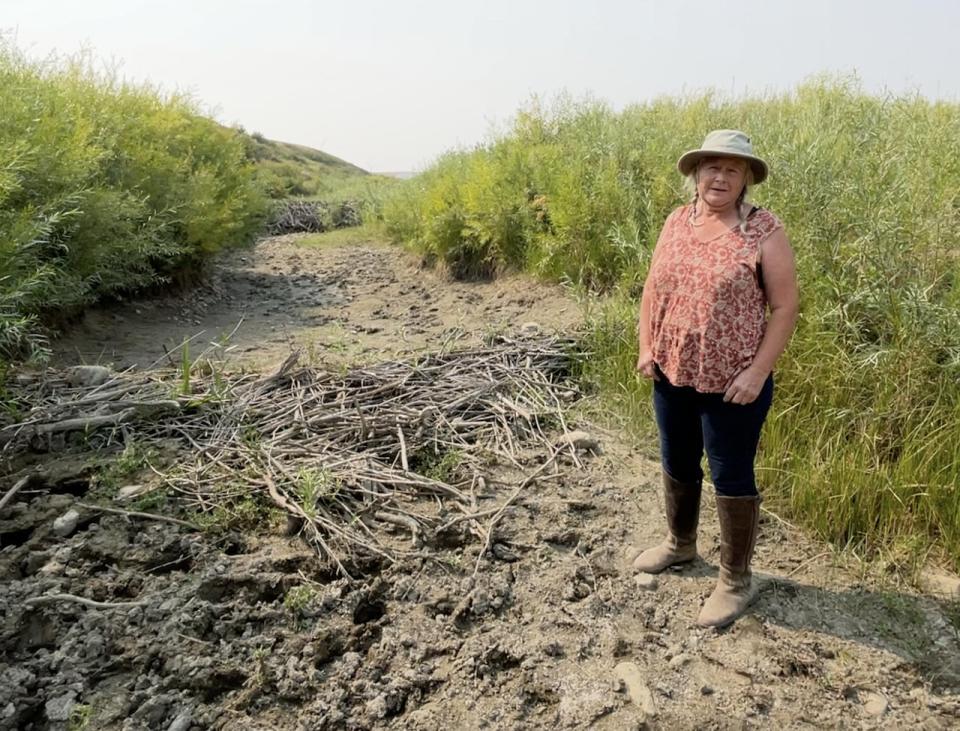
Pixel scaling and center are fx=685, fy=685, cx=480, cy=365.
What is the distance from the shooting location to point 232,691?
7.13ft

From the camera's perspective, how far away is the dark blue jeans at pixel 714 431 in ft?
7.54

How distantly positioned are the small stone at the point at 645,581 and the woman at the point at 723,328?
23cm

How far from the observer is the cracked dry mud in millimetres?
2102

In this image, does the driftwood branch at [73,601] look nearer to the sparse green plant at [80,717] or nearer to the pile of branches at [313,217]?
the sparse green plant at [80,717]

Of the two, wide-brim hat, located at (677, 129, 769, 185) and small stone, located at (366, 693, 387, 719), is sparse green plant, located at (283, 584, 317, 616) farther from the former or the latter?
wide-brim hat, located at (677, 129, 769, 185)

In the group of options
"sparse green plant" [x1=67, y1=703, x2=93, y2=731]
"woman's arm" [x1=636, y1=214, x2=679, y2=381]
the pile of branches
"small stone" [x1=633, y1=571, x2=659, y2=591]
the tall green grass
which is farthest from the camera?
the pile of branches

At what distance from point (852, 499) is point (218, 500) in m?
2.76

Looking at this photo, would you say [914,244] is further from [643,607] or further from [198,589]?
[198,589]

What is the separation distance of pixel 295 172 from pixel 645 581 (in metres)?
26.2

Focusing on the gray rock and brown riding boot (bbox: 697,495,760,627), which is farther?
brown riding boot (bbox: 697,495,760,627)

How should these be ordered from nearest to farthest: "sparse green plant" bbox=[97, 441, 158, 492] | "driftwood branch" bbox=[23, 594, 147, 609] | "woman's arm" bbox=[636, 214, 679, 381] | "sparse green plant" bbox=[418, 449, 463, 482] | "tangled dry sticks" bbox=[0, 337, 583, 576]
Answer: "driftwood branch" bbox=[23, 594, 147, 609]
"woman's arm" bbox=[636, 214, 679, 381]
"tangled dry sticks" bbox=[0, 337, 583, 576]
"sparse green plant" bbox=[97, 441, 158, 492]
"sparse green plant" bbox=[418, 449, 463, 482]

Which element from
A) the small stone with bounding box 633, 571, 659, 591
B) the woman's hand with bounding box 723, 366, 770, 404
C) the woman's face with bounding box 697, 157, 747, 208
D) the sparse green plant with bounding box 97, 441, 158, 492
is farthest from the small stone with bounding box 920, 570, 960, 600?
the sparse green plant with bounding box 97, 441, 158, 492

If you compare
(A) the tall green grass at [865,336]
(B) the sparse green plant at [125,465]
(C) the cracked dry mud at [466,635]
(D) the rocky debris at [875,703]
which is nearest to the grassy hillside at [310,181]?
(B) the sparse green plant at [125,465]

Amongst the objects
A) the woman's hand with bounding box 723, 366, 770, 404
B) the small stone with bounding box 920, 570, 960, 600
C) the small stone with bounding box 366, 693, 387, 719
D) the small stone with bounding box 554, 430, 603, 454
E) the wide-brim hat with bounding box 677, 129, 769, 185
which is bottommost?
the small stone with bounding box 366, 693, 387, 719
